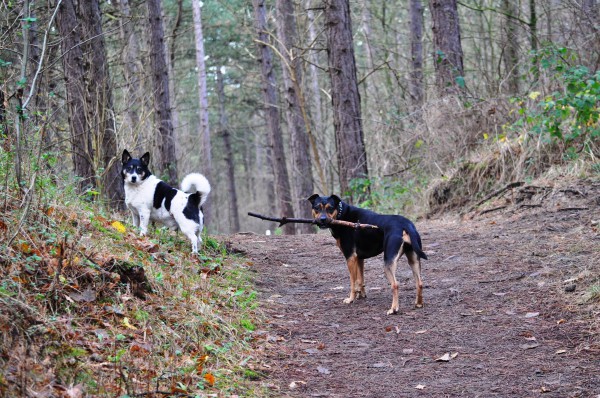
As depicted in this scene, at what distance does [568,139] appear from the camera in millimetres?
10930

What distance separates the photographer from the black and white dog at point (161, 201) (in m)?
8.56

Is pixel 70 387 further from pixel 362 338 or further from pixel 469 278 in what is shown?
pixel 469 278

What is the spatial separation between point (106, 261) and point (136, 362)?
1.54m

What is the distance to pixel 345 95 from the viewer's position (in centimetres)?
1488

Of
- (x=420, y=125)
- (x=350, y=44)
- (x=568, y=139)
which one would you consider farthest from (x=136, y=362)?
(x=350, y=44)

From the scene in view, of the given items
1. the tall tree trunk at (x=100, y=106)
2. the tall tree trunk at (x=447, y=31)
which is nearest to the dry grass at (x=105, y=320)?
the tall tree trunk at (x=100, y=106)

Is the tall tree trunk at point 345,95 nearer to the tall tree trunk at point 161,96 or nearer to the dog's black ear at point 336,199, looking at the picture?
the tall tree trunk at point 161,96

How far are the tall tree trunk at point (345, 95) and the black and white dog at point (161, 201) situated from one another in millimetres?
6643

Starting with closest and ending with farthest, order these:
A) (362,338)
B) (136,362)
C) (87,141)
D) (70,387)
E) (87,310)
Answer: (70,387) < (136,362) < (87,310) < (362,338) < (87,141)

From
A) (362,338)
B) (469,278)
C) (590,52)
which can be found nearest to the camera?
(362,338)

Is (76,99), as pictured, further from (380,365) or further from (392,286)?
(380,365)

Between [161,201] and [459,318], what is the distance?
4.32m

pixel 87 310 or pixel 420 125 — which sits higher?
pixel 420 125

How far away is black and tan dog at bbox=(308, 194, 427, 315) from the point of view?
22.7 ft
